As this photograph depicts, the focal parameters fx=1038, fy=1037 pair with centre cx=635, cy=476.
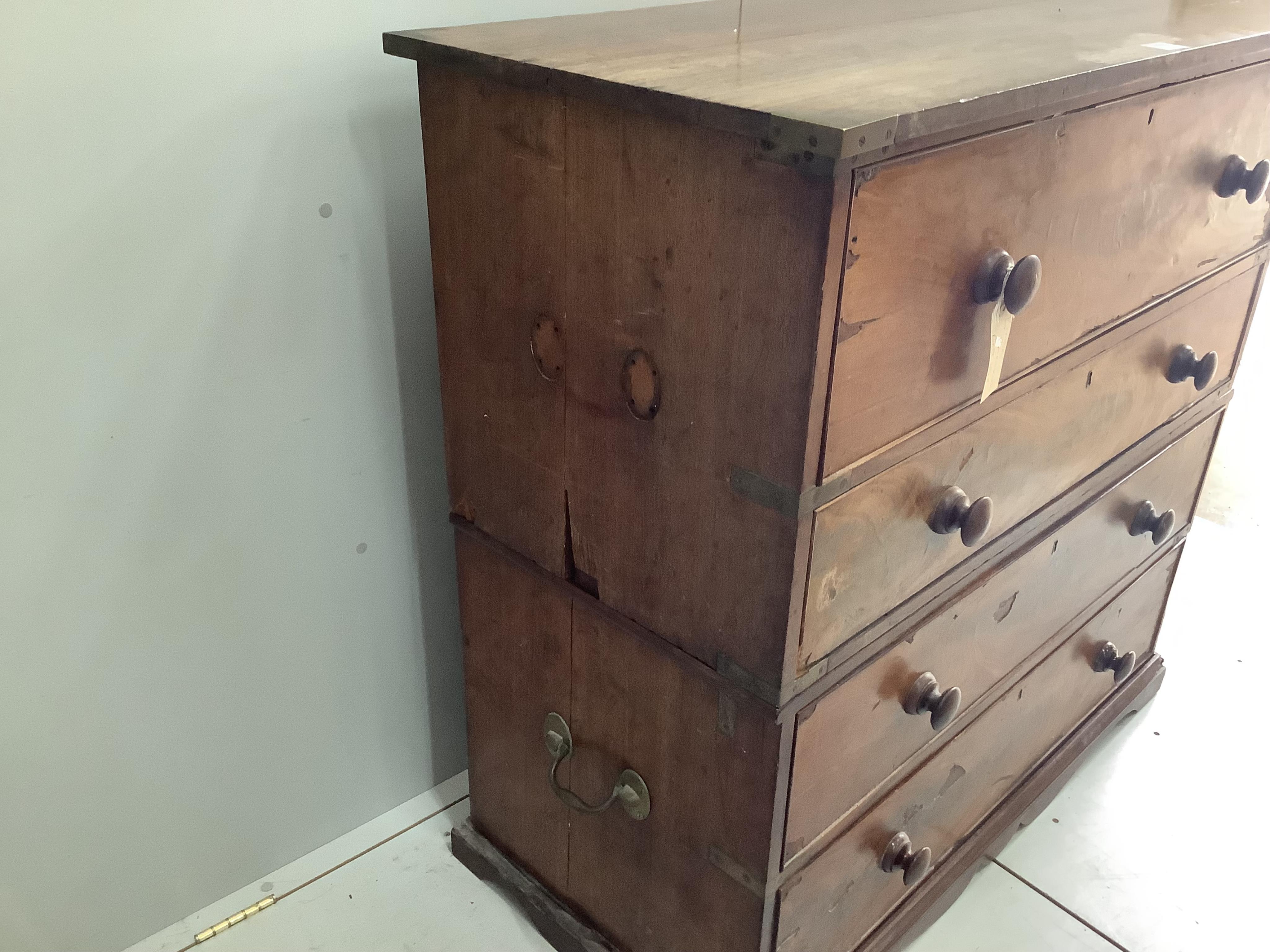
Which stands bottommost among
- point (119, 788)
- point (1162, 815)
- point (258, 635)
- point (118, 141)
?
point (1162, 815)

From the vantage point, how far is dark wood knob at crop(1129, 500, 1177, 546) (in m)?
1.27

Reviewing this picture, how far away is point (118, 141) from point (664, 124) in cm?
47

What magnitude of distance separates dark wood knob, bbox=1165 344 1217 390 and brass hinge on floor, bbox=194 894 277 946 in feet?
3.99

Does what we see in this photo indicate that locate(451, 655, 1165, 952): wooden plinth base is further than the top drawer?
Yes

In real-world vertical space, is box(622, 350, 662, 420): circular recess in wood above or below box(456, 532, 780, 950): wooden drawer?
above

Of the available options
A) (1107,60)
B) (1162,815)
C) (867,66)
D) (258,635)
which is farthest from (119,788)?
(1162,815)

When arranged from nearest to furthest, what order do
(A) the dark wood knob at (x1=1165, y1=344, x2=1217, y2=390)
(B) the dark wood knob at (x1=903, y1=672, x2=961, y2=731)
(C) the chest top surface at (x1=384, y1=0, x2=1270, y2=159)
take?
(C) the chest top surface at (x1=384, y1=0, x2=1270, y2=159)
(B) the dark wood knob at (x1=903, y1=672, x2=961, y2=731)
(A) the dark wood knob at (x1=1165, y1=344, x2=1217, y2=390)

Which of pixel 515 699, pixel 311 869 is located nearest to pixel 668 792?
pixel 515 699

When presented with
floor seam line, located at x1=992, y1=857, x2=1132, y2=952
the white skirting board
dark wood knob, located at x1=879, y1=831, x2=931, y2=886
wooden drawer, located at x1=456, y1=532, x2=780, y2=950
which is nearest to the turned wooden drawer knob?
wooden drawer, located at x1=456, y1=532, x2=780, y2=950

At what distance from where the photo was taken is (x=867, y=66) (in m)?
0.78

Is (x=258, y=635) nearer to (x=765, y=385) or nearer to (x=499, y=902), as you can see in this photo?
(x=499, y=902)

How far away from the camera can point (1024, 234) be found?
821 mm

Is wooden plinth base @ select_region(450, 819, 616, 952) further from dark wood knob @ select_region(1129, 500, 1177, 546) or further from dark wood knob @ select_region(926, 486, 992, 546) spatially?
dark wood knob @ select_region(1129, 500, 1177, 546)

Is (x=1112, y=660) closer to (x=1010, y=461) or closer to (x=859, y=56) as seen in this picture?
(x=1010, y=461)
